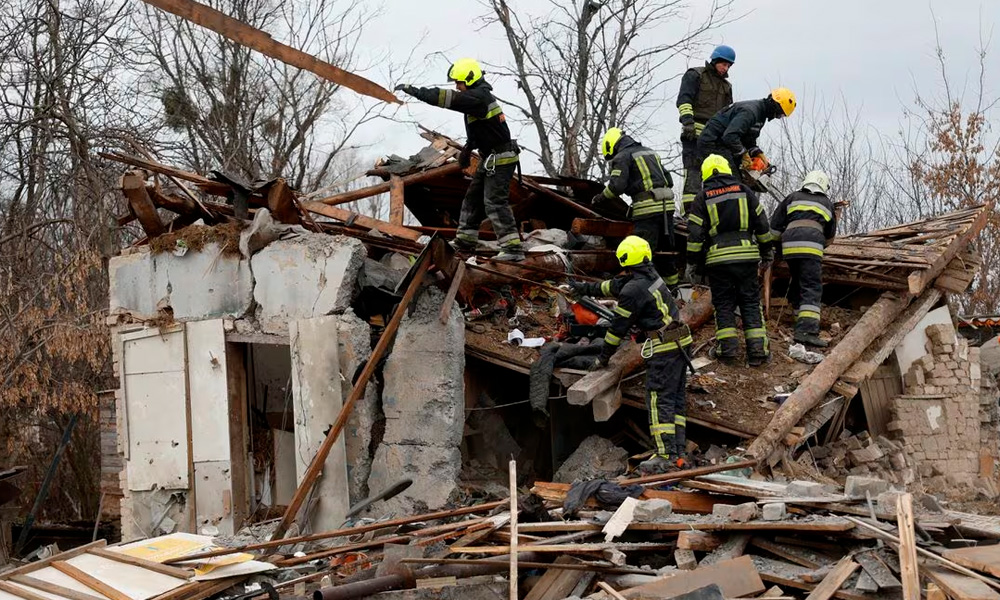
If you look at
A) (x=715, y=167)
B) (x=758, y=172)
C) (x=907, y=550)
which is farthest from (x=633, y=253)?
(x=907, y=550)

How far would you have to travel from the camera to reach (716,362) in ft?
32.2

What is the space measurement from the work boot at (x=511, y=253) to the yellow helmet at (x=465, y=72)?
1696mm

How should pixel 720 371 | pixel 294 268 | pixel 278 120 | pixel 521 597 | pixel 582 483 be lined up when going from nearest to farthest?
pixel 521 597, pixel 582 483, pixel 294 268, pixel 720 371, pixel 278 120

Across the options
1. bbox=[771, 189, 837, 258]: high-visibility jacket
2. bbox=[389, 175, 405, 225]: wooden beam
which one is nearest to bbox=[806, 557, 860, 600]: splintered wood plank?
bbox=[771, 189, 837, 258]: high-visibility jacket

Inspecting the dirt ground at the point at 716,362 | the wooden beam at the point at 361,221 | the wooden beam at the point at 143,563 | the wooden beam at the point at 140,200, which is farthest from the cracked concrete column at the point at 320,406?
the wooden beam at the point at 361,221

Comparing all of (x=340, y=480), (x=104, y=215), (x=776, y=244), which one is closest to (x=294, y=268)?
(x=340, y=480)

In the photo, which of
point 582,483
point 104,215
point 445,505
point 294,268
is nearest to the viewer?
point 582,483

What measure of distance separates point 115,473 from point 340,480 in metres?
5.29

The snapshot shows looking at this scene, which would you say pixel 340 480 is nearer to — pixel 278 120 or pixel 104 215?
pixel 104 215

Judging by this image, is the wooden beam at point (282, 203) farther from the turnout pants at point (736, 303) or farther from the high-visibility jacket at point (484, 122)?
the turnout pants at point (736, 303)

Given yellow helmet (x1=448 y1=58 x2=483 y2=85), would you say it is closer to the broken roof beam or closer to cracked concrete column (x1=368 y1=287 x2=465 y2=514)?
cracked concrete column (x1=368 y1=287 x2=465 y2=514)

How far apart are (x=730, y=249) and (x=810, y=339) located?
1.41m

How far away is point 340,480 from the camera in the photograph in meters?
8.52

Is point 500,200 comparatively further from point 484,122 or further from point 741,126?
point 741,126
